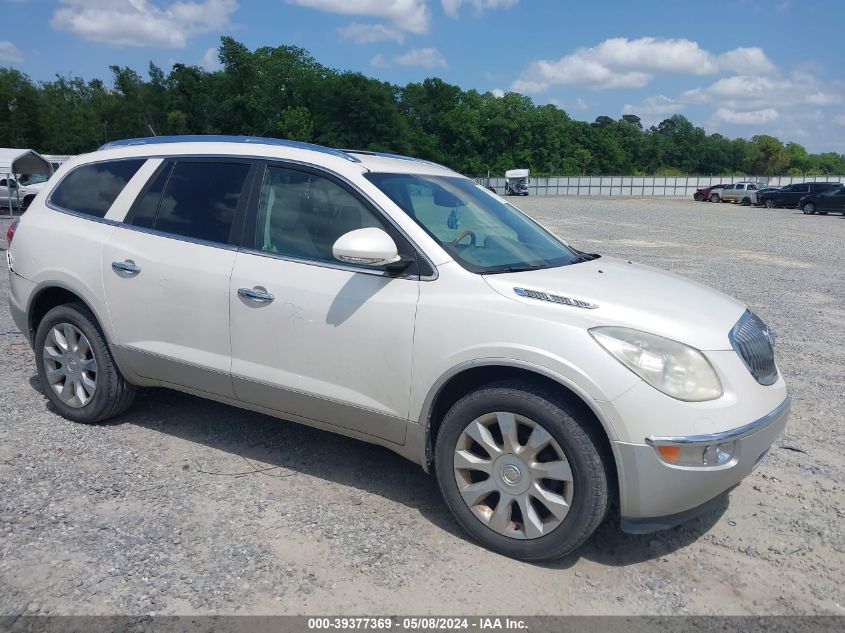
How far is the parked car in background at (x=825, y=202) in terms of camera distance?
1389 inches

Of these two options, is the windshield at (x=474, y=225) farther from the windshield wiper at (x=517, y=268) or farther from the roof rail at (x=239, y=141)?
the roof rail at (x=239, y=141)

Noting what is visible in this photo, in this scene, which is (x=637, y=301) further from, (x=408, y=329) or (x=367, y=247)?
(x=367, y=247)

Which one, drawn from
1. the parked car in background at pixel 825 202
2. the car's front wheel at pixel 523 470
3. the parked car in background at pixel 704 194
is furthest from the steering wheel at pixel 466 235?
the parked car in background at pixel 704 194

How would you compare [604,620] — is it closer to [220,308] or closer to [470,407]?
[470,407]

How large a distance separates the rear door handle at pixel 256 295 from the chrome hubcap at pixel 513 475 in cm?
131

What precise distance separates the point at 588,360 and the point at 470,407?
60cm

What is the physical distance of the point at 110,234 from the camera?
4.47m

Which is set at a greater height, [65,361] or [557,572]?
[65,361]

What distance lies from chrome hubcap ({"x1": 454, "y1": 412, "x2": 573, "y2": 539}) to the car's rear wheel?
2540 millimetres

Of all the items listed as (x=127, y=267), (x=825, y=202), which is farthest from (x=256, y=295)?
(x=825, y=202)

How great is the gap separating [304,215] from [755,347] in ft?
8.02

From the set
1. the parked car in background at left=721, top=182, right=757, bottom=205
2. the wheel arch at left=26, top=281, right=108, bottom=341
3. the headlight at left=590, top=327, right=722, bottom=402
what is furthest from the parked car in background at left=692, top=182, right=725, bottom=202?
the headlight at left=590, top=327, right=722, bottom=402

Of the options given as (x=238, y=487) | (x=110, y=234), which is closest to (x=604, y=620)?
(x=238, y=487)

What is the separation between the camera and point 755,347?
3.39 m
